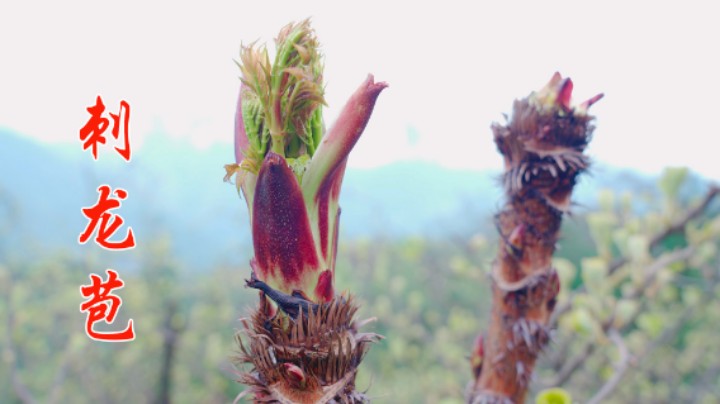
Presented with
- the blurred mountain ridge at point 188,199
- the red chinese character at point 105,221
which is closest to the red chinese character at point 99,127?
the red chinese character at point 105,221

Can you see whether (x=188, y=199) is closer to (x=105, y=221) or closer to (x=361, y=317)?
(x=361, y=317)

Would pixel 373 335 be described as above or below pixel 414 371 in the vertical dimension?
above

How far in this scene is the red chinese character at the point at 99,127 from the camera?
8.41ft

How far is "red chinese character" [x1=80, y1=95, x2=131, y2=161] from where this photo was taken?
256 cm

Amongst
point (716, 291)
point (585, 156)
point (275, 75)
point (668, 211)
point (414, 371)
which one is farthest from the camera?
point (414, 371)

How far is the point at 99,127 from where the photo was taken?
2.63 m

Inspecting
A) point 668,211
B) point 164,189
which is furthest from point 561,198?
point 164,189

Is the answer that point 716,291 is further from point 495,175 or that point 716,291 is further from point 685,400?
point 495,175

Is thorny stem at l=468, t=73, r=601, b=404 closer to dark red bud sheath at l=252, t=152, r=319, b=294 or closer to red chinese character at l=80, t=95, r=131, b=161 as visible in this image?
dark red bud sheath at l=252, t=152, r=319, b=294

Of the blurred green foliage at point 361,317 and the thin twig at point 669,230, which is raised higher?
the thin twig at point 669,230

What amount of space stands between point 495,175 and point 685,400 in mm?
4380

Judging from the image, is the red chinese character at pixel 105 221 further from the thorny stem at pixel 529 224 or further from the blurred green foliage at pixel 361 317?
the thorny stem at pixel 529 224

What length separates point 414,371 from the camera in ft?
17.1

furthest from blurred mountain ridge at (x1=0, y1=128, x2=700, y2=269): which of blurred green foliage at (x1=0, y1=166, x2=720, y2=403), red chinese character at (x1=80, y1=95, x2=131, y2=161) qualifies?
red chinese character at (x1=80, y1=95, x2=131, y2=161)
